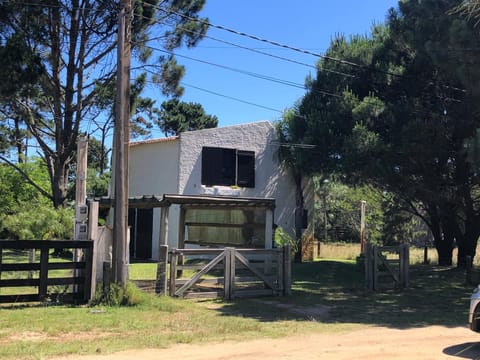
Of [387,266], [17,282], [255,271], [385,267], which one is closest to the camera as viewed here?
[17,282]

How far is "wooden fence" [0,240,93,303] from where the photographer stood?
10.3m

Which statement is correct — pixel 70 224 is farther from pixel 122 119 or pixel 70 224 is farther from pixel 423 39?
pixel 423 39

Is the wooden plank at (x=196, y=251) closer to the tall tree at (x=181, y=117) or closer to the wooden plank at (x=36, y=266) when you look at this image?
the wooden plank at (x=36, y=266)

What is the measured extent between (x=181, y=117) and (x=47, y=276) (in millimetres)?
37995

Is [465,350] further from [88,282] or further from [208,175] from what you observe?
[208,175]

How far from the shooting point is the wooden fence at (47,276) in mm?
10281

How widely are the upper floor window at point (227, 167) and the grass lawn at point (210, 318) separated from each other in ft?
33.0

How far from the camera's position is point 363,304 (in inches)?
490

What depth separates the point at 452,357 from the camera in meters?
7.27

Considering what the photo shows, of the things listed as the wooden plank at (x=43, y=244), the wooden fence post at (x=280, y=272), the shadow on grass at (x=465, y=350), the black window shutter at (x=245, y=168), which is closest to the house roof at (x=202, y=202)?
the wooden fence post at (x=280, y=272)

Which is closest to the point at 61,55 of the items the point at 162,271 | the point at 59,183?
the point at 59,183

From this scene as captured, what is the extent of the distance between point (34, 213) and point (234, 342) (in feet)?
33.0

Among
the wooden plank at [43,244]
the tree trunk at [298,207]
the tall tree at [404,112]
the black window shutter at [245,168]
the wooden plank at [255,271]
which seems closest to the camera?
the wooden plank at [43,244]

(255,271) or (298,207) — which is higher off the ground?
(298,207)
